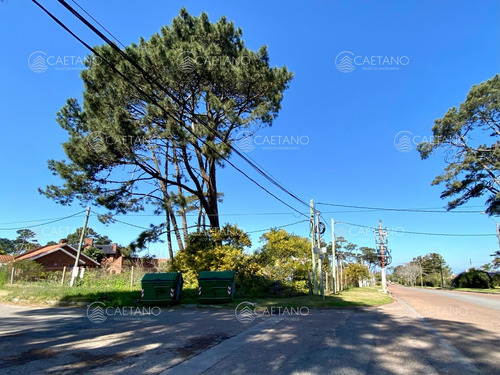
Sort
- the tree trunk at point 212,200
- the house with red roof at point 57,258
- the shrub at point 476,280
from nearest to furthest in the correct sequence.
Answer: the tree trunk at point 212,200 → the house with red roof at point 57,258 → the shrub at point 476,280

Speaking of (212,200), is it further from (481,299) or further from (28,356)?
(481,299)

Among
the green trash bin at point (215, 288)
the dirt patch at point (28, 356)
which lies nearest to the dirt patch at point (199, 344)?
the dirt patch at point (28, 356)

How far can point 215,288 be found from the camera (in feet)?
40.6

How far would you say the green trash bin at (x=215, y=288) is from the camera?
40.5 ft

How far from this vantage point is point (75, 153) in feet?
49.3

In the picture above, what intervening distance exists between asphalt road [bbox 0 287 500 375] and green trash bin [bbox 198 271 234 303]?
3.94 metres

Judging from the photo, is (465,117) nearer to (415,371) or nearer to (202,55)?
(202,55)

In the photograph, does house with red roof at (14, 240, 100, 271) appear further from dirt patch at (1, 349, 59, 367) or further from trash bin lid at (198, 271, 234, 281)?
dirt patch at (1, 349, 59, 367)

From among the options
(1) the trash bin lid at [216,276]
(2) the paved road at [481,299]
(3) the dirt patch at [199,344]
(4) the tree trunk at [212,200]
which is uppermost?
(4) the tree trunk at [212,200]

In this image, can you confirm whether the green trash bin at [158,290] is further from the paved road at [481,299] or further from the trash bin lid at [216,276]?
the paved road at [481,299]

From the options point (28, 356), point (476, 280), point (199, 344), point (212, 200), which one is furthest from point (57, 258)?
point (476, 280)

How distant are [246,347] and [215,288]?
7.12 metres

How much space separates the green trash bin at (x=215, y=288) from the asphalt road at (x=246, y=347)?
394cm

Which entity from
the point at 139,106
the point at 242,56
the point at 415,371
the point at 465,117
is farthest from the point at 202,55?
the point at 465,117
